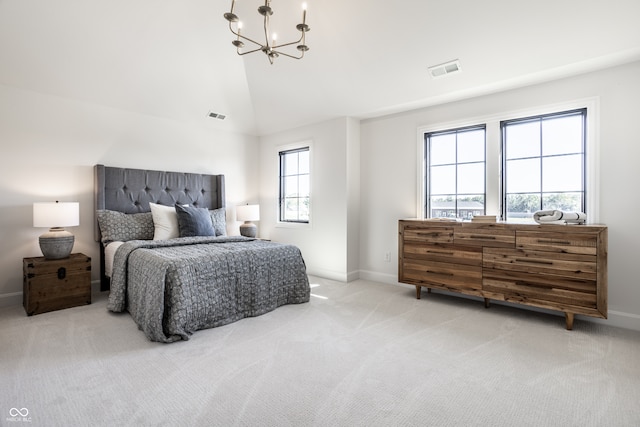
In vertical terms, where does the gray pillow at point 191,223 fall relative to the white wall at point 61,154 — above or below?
below

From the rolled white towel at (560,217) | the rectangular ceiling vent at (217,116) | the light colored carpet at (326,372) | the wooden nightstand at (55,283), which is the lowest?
the light colored carpet at (326,372)

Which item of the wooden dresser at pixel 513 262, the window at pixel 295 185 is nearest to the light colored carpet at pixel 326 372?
the wooden dresser at pixel 513 262

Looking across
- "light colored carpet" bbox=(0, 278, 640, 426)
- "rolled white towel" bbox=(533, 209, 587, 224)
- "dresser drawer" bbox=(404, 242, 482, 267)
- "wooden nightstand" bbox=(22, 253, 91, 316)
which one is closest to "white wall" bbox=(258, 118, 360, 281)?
"dresser drawer" bbox=(404, 242, 482, 267)

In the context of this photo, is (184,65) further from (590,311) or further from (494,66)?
(590,311)

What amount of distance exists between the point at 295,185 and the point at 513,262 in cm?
327

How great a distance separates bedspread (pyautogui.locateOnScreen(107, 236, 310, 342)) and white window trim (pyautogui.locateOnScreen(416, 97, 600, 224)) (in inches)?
76.0

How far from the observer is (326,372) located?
197 cm

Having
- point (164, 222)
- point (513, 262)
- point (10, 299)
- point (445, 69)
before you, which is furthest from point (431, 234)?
point (10, 299)

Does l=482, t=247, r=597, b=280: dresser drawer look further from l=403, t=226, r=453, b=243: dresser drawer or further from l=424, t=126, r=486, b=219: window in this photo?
l=424, t=126, r=486, b=219: window

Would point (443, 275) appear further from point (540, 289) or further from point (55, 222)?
point (55, 222)

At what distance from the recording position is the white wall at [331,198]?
14.1ft

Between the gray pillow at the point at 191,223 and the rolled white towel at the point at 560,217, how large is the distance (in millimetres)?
3579

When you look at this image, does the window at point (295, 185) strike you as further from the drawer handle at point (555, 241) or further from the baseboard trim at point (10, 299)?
the baseboard trim at point (10, 299)

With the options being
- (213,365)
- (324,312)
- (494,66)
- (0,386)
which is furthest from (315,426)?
(494,66)
